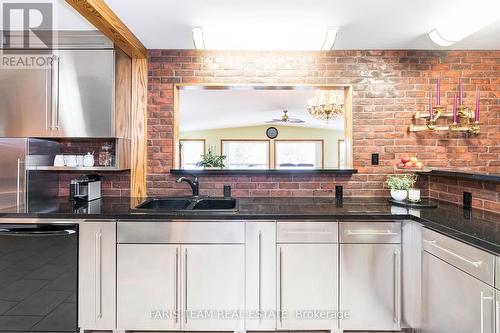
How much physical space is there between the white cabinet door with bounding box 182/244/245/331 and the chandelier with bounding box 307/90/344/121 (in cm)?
342

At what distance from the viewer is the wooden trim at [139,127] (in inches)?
103

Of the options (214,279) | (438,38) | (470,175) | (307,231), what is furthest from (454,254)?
(438,38)

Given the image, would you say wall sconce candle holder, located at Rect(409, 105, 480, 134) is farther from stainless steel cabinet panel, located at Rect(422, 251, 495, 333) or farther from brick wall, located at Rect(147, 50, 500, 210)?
stainless steel cabinet panel, located at Rect(422, 251, 495, 333)

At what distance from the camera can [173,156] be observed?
266cm

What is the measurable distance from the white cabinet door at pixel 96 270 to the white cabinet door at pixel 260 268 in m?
0.91

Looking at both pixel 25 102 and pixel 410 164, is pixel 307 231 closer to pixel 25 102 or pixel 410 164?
pixel 410 164

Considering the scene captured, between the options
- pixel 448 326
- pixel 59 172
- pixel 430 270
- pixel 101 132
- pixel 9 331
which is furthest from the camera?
pixel 59 172

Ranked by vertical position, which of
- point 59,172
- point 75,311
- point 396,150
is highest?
point 396,150

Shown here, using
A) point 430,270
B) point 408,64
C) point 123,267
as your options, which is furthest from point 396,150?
point 123,267

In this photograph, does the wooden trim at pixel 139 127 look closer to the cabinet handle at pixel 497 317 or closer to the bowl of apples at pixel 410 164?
the bowl of apples at pixel 410 164

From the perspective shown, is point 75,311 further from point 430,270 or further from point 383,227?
point 430,270

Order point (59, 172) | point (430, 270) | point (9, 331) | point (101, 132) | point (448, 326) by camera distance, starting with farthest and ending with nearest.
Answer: point (59, 172)
point (101, 132)
point (9, 331)
point (430, 270)
point (448, 326)

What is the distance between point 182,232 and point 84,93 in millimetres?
1391

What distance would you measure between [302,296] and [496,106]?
247 centimetres
